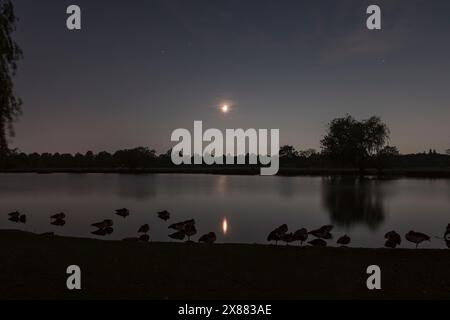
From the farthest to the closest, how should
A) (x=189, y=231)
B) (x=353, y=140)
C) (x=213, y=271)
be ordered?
1. (x=353, y=140)
2. (x=189, y=231)
3. (x=213, y=271)

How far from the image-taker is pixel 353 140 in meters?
96.4

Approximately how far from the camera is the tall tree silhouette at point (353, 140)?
96.9m

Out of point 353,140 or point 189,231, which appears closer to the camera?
point 189,231

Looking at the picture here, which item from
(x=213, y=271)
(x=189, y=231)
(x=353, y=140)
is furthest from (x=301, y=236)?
(x=353, y=140)

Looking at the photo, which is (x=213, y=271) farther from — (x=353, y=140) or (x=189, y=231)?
(x=353, y=140)

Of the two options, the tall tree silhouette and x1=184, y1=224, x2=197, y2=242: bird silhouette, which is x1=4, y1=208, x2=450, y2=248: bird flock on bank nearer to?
x1=184, y1=224, x2=197, y2=242: bird silhouette

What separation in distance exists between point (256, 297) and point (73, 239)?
9.85 metres

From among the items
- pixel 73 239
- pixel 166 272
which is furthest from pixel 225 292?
pixel 73 239

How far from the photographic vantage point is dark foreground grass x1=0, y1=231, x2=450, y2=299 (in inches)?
346

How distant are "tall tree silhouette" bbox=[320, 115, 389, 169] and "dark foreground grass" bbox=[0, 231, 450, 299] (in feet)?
288

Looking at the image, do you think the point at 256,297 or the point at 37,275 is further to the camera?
the point at 37,275

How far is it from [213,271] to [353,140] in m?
92.6
